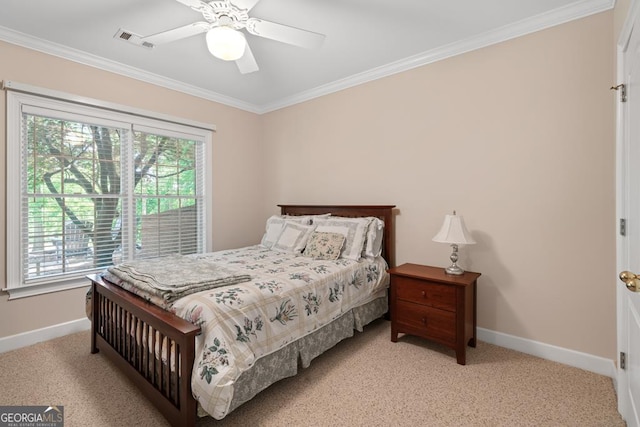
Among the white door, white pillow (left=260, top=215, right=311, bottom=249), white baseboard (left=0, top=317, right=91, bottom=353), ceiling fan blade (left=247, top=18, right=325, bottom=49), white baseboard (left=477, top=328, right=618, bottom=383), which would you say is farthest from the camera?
white pillow (left=260, top=215, right=311, bottom=249)

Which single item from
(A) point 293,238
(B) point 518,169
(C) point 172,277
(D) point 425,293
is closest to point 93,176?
(C) point 172,277

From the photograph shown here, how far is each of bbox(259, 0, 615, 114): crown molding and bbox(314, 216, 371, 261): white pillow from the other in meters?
1.55

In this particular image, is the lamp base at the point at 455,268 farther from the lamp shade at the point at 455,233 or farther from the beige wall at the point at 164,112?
the beige wall at the point at 164,112

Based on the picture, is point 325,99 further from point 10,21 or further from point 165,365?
point 165,365

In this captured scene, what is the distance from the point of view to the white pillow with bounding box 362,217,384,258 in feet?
9.60

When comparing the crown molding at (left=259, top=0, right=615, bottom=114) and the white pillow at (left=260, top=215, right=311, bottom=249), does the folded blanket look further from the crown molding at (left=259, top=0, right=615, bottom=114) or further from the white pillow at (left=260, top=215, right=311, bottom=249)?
the crown molding at (left=259, top=0, right=615, bottom=114)

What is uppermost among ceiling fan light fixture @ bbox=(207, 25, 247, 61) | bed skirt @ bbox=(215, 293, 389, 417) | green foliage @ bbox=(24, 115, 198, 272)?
ceiling fan light fixture @ bbox=(207, 25, 247, 61)

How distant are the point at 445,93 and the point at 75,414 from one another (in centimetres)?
356

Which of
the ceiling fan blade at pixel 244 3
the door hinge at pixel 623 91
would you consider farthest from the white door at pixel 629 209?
the ceiling fan blade at pixel 244 3

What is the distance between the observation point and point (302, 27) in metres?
2.41

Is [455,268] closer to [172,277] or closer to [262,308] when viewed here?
[262,308]

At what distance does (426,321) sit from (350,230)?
41.6 inches

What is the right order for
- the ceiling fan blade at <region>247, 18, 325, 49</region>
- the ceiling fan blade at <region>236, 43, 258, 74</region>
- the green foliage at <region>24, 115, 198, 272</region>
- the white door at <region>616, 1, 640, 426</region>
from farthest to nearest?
the green foliage at <region>24, 115, 198, 272</region> < the ceiling fan blade at <region>236, 43, 258, 74</region> < the ceiling fan blade at <region>247, 18, 325, 49</region> < the white door at <region>616, 1, 640, 426</region>

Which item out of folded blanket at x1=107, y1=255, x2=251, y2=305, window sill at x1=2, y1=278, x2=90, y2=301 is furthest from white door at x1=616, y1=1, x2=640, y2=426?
window sill at x1=2, y1=278, x2=90, y2=301
